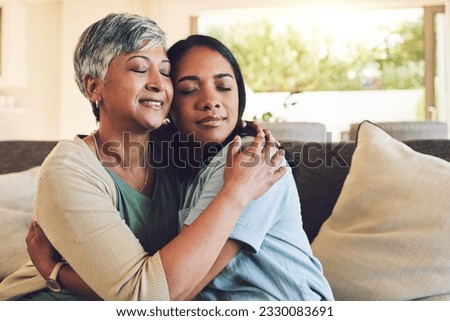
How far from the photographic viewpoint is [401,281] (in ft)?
3.82

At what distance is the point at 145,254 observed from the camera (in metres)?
0.82

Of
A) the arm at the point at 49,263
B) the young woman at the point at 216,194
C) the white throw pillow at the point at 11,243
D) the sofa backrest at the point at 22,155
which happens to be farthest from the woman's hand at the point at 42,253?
the sofa backrest at the point at 22,155

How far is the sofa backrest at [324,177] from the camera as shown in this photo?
56.6 inches

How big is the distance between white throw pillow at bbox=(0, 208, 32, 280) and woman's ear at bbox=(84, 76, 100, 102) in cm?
68

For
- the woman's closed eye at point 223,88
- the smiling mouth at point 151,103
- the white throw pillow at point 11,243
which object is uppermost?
the woman's closed eye at point 223,88

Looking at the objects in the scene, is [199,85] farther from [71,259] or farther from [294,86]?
[294,86]

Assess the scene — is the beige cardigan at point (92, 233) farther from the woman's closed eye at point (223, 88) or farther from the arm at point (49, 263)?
the woman's closed eye at point (223, 88)

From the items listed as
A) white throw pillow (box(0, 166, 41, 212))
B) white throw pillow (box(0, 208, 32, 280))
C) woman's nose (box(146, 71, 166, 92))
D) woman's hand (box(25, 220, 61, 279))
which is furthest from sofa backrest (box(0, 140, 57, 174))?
woman's nose (box(146, 71, 166, 92))

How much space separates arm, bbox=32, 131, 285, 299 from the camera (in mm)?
779

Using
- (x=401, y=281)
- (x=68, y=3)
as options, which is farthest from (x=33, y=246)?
(x=68, y=3)

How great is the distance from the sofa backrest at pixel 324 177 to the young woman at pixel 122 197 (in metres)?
0.52

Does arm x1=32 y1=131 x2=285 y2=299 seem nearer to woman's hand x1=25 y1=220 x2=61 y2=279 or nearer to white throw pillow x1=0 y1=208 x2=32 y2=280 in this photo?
woman's hand x1=25 y1=220 x2=61 y2=279

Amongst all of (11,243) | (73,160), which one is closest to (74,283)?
(73,160)

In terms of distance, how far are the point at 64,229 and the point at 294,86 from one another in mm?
6069
